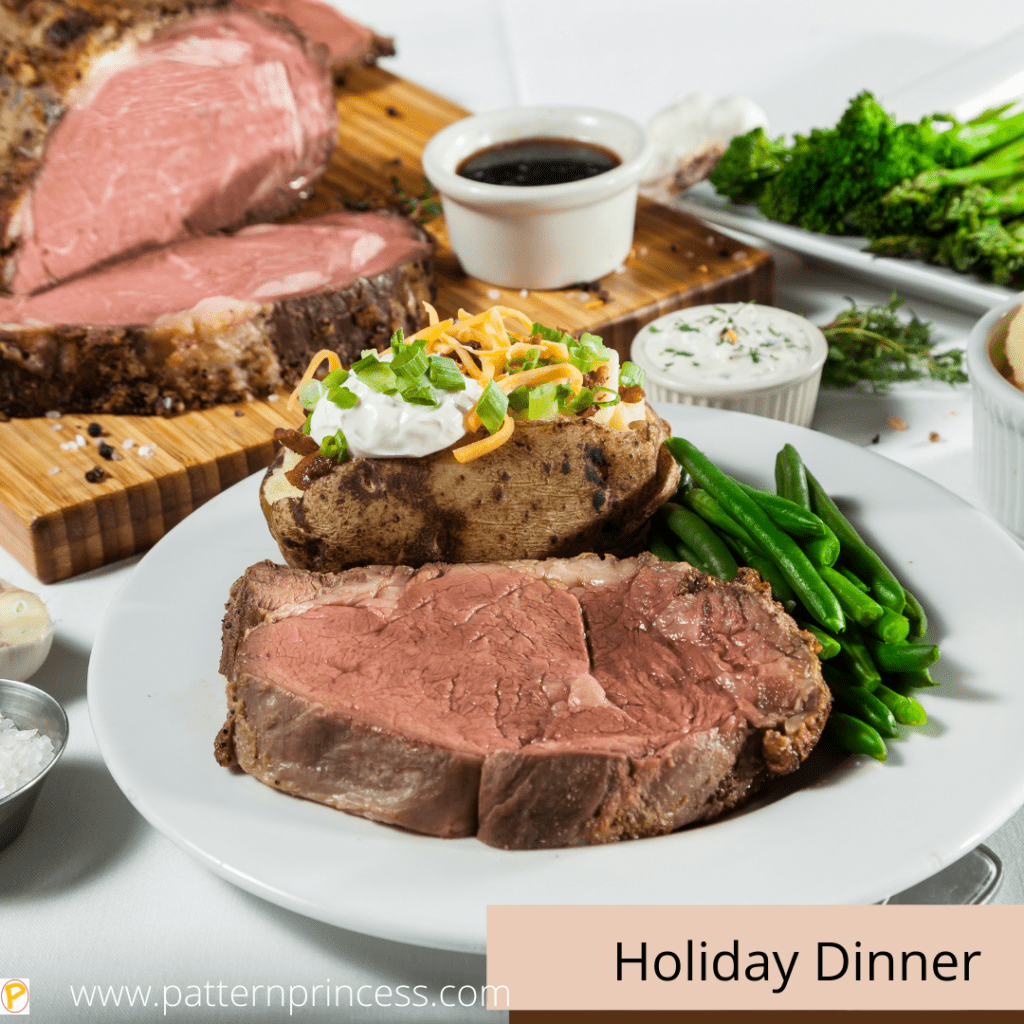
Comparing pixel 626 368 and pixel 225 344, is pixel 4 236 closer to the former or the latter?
pixel 225 344

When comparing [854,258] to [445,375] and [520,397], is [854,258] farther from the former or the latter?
[445,375]

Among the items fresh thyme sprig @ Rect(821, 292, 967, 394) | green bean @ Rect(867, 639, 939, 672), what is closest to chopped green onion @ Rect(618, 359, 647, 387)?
green bean @ Rect(867, 639, 939, 672)

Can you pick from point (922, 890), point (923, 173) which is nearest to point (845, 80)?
point (923, 173)

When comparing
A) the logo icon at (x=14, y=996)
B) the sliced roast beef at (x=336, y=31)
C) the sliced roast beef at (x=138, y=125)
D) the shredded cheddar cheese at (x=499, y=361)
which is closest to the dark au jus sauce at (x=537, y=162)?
the sliced roast beef at (x=138, y=125)

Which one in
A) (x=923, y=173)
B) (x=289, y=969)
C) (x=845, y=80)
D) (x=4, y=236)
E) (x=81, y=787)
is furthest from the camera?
(x=845, y=80)

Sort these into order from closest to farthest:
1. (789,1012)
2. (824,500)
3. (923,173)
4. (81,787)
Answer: (789,1012)
(81,787)
(824,500)
(923,173)
